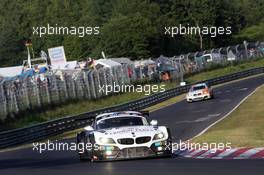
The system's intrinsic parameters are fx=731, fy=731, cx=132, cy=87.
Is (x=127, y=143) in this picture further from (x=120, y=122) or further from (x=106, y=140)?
(x=120, y=122)

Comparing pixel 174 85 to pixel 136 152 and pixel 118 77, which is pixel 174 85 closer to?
pixel 118 77

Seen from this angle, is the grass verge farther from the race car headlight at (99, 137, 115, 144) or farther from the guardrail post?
the guardrail post

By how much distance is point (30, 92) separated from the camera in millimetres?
37500

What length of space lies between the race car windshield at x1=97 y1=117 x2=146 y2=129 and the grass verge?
266 cm

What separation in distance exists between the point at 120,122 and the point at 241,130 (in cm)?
654

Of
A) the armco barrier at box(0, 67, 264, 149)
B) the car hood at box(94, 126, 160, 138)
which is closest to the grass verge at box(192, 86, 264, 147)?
the car hood at box(94, 126, 160, 138)

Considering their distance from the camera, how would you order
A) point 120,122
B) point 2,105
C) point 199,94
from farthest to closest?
point 199,94 → point 2,105 → point 120,122

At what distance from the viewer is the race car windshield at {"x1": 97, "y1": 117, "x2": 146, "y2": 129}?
58.4 ft

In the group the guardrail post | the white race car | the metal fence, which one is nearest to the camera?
the white race car

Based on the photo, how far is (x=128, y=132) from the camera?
54.1 ft

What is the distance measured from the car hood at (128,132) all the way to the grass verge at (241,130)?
299 cm

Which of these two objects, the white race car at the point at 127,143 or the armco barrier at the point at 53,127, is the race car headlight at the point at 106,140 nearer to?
the white race car at the point at 127,143

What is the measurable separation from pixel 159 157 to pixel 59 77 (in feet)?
83.1

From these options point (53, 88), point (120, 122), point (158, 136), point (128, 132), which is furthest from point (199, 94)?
point (128, 132)
